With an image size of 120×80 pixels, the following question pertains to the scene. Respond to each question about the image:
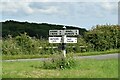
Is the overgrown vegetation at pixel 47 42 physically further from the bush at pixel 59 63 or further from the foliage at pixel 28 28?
the bush at pixel 59 63

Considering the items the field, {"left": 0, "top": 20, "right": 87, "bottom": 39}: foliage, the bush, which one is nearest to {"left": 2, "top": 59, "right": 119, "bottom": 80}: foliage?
the field

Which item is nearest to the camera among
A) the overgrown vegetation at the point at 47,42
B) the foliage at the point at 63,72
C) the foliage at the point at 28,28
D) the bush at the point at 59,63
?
the foliage at the point at 63,72

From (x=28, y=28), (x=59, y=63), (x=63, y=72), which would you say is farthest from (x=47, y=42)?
(x=63, y=72)

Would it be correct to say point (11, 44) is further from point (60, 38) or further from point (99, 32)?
point (60, 38)

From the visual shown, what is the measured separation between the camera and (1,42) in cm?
2388

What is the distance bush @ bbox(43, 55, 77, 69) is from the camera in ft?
41.3

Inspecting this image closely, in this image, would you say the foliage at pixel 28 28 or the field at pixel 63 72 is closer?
the field at pixel 63 72

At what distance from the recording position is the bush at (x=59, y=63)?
12578 millimetres

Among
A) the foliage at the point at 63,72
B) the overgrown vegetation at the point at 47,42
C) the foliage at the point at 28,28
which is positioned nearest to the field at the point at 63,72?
the foliage at the point at 63,72

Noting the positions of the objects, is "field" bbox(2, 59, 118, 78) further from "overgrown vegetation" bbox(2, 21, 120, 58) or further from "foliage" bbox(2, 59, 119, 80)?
"overgrown vegetation" bbox(2, 21, 120, 58)

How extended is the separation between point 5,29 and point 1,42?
6439 millimetres

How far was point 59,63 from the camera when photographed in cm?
1264

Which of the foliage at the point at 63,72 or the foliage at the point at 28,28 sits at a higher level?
the foliage at the point at 28,28

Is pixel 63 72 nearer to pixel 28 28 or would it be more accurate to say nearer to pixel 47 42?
pixel 47 42
